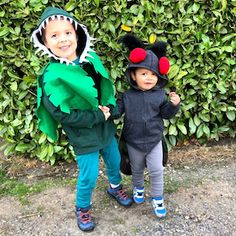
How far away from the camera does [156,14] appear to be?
12.2 feet

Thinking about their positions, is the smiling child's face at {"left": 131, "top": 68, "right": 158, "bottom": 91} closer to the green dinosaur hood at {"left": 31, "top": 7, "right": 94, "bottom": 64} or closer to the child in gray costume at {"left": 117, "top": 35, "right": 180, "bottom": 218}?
the child in gray costume at {"left": 117, "top": 35, "right": 180, "bottom": 218}

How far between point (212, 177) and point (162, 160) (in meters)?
0.88

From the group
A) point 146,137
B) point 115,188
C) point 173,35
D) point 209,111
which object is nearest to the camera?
point 146,137

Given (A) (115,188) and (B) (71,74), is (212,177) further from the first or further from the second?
(B) (71,74)

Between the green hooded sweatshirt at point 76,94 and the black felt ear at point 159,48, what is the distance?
489 millimetres

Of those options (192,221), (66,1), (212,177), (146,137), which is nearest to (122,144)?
(146,137)

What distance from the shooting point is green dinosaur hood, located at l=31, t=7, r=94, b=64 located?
8.72 feet

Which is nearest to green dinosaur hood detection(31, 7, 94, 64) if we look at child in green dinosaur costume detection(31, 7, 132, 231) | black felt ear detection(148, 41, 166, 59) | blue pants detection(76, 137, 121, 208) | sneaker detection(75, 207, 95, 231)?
child in green dinosaur costume detection(31, 7, 132, 231)

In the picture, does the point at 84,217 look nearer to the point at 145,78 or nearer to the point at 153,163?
the point at 153,163

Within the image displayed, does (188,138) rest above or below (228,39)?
below

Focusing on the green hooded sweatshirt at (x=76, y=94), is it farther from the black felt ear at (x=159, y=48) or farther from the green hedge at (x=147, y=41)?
the green hedge at (x=147, y=41)

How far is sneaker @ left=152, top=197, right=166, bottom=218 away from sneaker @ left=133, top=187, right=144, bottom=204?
6.9 inches

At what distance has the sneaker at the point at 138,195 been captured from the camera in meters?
3.45

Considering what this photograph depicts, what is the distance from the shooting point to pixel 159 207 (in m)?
3.30
